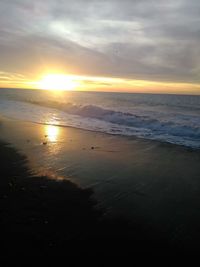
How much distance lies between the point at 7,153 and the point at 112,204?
21.7 ft

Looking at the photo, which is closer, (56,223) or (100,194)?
(56,223)

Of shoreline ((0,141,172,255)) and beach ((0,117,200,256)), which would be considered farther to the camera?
beach ((0,117,200,256))

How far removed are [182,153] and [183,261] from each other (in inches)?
367

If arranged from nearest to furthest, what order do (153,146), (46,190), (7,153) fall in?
(46,190) < (7,153) < (153,146)

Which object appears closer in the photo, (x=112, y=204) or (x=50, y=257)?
(x=50, y=257)

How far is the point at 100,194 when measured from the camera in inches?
347

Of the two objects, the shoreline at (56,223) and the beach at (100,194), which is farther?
the beach at (100,194)

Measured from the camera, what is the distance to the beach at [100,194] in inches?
261

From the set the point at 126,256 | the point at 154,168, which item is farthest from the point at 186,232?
the point at 154,168

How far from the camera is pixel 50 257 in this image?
222 inches

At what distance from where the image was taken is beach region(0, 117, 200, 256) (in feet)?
21.8

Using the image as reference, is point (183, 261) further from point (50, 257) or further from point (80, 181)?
point (80, 181)

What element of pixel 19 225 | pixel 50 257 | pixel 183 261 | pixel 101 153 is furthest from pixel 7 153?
pixel 183 261

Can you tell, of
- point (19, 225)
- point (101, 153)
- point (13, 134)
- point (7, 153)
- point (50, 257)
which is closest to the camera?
point (50, 257)
